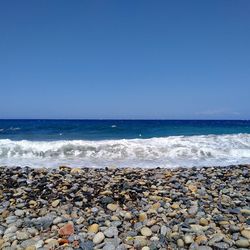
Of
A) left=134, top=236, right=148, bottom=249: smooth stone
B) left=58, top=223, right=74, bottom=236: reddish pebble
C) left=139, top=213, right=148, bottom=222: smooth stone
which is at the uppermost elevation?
left=139, top=213, right=148, bottom=222: smooth stone

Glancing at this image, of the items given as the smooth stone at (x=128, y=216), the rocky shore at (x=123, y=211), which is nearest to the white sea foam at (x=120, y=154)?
the rocky shore at (x=123, y=211)

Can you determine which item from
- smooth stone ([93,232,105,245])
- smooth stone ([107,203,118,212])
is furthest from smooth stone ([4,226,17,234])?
smooth stone ([107,203,118,212])

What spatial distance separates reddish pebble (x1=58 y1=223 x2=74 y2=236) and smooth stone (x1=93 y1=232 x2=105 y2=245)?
40 cm

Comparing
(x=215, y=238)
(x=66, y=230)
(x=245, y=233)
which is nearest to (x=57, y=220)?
(x=66, y=230)

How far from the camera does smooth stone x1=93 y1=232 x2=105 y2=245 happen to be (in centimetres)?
422

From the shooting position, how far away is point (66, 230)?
452 cm

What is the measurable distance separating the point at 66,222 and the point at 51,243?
2.27ft

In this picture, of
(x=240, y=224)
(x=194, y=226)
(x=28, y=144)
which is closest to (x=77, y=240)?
(x=194, y=226)

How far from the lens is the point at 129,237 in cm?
437

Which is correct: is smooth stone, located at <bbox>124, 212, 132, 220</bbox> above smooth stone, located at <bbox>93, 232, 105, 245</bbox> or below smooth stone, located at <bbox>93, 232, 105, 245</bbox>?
above

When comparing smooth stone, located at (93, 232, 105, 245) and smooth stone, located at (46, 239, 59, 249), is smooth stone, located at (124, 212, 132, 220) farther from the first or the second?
smooth stone, located at (46, 239, 59, 249)

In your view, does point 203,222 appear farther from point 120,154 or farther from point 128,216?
point 120,154

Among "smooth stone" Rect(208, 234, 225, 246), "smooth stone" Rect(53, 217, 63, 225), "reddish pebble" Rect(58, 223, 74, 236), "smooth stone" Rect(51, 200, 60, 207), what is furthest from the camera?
"smooth stone" Rect(51, 200, 60, 207)

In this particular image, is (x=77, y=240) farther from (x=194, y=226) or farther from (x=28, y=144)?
(x=28, y=144)
